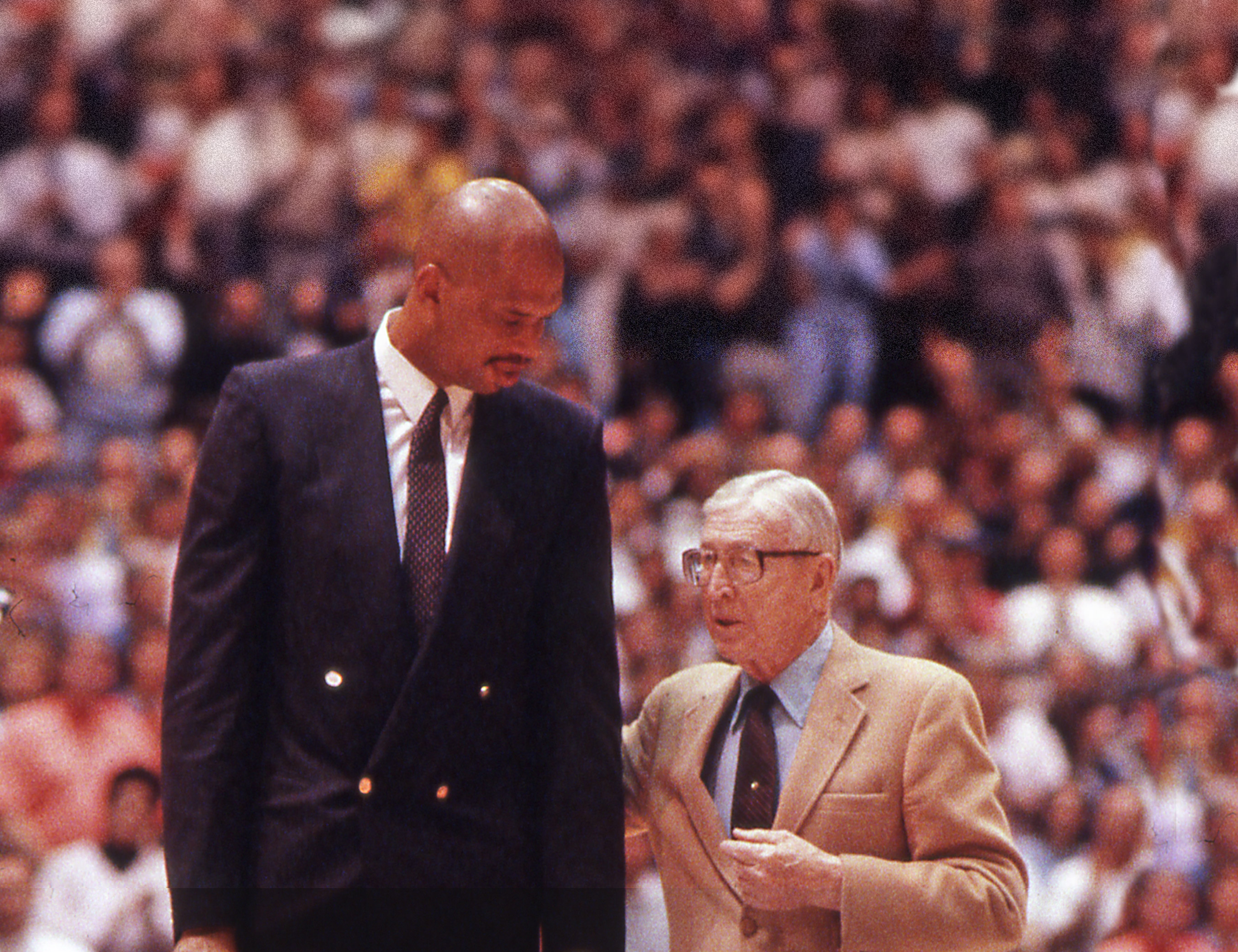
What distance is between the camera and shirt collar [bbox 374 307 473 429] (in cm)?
187

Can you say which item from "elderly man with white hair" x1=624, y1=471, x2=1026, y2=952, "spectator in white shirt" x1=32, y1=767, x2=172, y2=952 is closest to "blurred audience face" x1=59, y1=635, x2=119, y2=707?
"spectator in white shirt" x1=32, y1=767, x2=172, y2=952

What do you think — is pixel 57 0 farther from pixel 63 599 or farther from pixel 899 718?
pixel 899 718

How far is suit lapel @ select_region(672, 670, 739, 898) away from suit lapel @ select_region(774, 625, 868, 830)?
78 millimetres

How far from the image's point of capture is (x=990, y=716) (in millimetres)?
4766

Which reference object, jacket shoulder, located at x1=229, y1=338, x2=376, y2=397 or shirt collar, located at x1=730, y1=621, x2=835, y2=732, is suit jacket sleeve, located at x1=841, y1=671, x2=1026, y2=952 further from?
jacket shoulder, located at x1=229, y1=338, x2=376, y2=397

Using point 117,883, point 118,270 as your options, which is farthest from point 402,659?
point 118,270

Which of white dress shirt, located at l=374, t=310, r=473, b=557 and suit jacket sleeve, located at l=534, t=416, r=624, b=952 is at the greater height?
white dress shirt, located at l=374, t=310, r=473, b=557

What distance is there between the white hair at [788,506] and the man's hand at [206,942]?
746 mm

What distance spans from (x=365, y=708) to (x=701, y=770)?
1.54ft

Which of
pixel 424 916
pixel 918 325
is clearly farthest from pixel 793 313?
pixel 424 916

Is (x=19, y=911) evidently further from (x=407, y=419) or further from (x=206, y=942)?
(x=407, y=419)

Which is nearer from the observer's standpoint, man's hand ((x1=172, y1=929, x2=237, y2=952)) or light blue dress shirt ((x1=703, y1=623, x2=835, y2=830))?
man's hand ((x1=172, y1=929, x2=237, y2=952))

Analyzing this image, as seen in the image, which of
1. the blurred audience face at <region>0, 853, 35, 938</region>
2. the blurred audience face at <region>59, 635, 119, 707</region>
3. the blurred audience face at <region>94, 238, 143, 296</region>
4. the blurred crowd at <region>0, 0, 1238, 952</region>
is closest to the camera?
the blurred audience face at <region>0, 853, 35, 938</region>

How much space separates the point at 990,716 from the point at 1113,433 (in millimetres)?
1493
